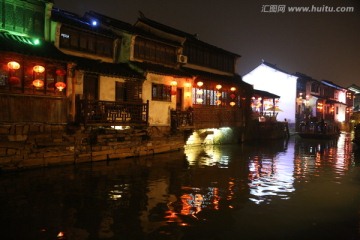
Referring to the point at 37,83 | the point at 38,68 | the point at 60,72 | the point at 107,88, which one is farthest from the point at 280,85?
the point at 37,83

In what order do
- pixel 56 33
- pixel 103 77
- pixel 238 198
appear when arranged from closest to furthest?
pixel 238 198, pixel 56 33, pixel 103 77

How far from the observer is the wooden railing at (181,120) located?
Answer: 86.0ft

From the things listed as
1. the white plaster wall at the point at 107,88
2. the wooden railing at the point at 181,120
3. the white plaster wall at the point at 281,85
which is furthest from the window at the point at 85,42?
the white plaster wall at the point at 281,85

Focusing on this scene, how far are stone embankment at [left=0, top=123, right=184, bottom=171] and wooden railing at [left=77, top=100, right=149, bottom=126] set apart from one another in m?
0.65

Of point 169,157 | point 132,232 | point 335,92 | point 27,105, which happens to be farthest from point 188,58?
point 335,92

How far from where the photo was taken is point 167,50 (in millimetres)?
28000

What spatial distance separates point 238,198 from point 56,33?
49.2 feet

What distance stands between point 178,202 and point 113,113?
10.2 meters

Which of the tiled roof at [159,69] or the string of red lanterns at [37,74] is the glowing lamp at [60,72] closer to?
the string of red lanterns at [37,74]

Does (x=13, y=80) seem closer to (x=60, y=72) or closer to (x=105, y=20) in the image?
(x=60, y=72)

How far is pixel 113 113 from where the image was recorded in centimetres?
2059

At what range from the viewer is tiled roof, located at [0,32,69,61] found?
16.1 m

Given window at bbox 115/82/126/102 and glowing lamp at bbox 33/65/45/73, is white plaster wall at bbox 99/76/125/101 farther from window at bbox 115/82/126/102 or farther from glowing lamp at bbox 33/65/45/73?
glowing lamp at bbox 33/65/45/73

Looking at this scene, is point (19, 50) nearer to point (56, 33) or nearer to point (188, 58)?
point (56, 33)
